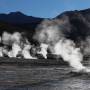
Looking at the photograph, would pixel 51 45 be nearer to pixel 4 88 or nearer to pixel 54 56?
pixel 54 56

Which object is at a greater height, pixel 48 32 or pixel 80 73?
pixel 48 32

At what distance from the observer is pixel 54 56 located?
416 feet

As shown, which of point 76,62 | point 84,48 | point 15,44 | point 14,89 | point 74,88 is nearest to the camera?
point 14,89

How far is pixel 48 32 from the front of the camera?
474 feet

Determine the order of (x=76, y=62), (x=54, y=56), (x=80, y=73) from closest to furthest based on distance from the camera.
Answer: (x=80, y=73), (x=76, y=62), (x=54, y=56)

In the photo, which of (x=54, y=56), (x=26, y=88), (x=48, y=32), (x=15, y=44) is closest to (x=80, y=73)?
(x=26, y=88)

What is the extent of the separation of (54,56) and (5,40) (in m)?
45.7

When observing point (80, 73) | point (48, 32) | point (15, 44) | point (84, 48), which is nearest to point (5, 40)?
point (15, 44)

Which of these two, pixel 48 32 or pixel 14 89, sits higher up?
pixel 48 32

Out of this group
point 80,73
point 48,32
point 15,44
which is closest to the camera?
point 80,73

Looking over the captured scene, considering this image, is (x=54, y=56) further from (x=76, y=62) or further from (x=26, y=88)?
(x=26, y=88)

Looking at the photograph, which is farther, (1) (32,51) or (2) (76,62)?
(1) (32,51)

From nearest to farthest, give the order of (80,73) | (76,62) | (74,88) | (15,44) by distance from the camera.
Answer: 1. (74,88)
2. (80,73)
3. (76,62)
4. (15,44)

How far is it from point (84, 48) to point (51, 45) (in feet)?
82.0
